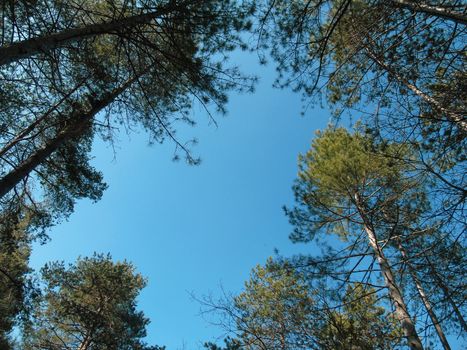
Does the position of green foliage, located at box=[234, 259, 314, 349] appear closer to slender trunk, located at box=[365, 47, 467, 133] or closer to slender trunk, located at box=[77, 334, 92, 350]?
slender trunk, located at box=[365, 47, 467, 133]

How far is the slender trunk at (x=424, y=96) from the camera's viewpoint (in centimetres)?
435

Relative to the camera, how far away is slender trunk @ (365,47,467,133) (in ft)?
14.3

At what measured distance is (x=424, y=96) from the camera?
5008mm

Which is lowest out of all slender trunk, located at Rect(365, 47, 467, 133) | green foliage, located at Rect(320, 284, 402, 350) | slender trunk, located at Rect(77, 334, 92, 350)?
green foliage, located at Rect(320, 284, 402, 350)

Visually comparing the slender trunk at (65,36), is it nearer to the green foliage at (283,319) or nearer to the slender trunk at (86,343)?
the green foliage at (283,319)

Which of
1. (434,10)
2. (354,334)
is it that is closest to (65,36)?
(434,10)

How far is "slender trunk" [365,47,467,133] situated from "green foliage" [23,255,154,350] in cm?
947

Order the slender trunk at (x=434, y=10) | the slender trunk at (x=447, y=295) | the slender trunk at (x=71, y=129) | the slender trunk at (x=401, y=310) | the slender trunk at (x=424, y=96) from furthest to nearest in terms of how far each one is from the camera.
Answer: the slender trunk at (x=71, y=129) → the slender trunk at (x=401, y=310) → the slender trunk at (x=424, y=96) → the slender trunk at (x=434, y=10) → the slender trunk at (x=447, y=295)

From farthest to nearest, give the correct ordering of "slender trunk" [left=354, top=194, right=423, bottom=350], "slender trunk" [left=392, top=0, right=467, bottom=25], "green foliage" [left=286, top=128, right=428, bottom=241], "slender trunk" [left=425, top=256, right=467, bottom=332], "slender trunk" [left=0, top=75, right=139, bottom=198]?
"green foliage" [left=286, top=128, right=428, bottom=241]
"slender trunk" [left=0, top=75, right=139, bottom=198]
"slender trunk" [left=354, top=194, right=423, bottom=350]
"slender trunk" [left=392, top=0, right=467, bottom=25]
"slender trunk" [left=425, top=256, right=467, bottom=332]

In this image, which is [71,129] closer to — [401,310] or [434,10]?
[434,10]

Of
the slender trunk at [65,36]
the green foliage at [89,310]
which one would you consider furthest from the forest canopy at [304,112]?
the green foliage at [89,310]

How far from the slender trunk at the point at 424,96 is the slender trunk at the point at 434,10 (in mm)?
786

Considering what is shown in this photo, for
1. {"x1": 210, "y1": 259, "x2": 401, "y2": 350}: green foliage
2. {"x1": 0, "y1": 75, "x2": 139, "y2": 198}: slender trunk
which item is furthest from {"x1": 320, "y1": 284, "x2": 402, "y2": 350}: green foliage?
{"x1": 0, "y1": 75, "x2": 139, "y2": 198}: slender trunk

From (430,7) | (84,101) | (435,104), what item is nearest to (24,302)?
(84,101)
